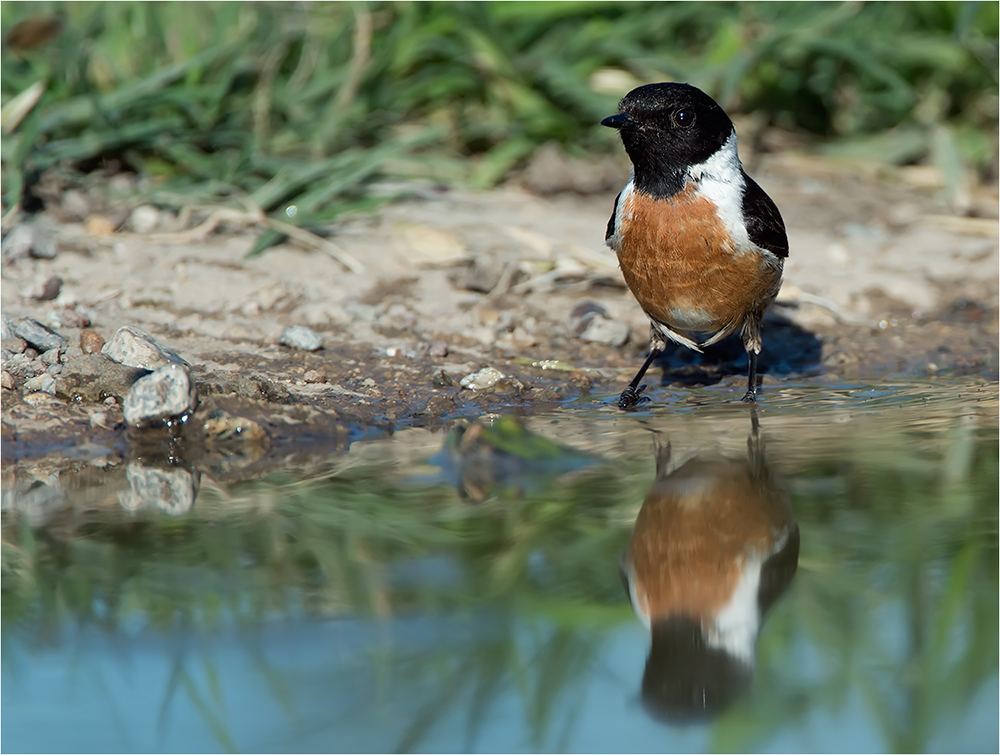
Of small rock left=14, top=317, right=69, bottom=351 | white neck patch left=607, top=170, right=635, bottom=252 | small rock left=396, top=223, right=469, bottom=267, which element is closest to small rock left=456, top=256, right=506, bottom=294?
small rock left=396, top=223, right=469, bottom=267

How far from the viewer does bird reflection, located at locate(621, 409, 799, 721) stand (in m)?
2.62

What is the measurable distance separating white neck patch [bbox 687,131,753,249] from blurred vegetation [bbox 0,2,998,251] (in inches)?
78.9

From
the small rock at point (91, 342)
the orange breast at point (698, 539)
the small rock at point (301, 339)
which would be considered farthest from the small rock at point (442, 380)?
the orange breast at point (698, 539)

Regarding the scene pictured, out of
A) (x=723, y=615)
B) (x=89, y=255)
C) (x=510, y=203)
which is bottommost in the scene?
(x=510, y=203)

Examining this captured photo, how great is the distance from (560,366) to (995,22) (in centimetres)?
406

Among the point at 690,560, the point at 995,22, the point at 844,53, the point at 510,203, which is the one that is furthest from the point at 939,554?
the point at 995,22

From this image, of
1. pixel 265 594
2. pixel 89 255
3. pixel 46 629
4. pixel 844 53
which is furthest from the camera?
pixel 844 53

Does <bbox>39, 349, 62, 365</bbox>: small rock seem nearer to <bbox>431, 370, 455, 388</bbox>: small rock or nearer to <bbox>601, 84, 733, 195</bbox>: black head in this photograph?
<bbox>431, 370, 455, 388</bbox>: small rock

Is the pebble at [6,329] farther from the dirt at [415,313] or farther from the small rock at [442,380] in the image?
the small rock at [442,380]

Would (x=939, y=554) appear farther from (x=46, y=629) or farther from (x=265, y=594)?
(x=46, y=629)

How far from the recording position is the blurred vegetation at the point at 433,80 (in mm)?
6578

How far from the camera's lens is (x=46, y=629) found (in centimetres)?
282

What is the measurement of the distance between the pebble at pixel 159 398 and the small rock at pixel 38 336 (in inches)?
26.3

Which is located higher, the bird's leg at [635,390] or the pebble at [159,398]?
the pebble at [159,398]
